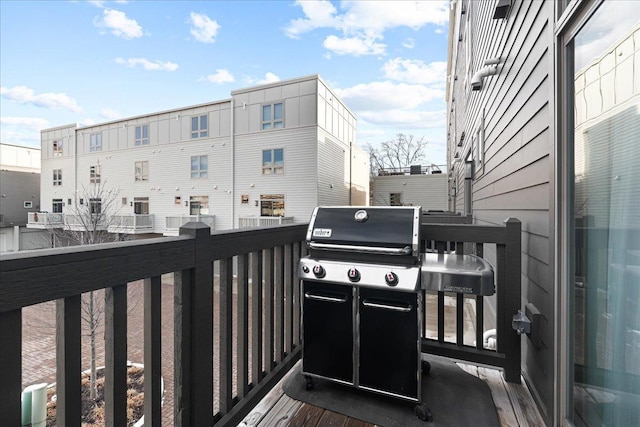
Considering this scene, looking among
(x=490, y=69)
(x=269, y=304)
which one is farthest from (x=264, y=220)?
(x=269, y=304)

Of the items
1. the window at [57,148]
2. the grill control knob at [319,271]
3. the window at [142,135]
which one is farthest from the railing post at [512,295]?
the window at [57,148]

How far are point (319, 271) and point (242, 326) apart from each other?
488mm

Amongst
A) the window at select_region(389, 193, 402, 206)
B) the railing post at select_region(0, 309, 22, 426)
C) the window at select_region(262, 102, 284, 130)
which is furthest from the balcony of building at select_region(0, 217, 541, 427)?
the window at select_region(389, 193, 402, 206)

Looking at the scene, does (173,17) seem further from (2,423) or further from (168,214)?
(2,423)

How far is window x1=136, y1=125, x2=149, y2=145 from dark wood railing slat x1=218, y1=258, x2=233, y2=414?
52.3ft

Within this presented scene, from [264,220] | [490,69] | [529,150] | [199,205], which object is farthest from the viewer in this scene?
[199,205]

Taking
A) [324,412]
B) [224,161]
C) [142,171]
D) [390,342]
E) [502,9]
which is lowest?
[324,412]

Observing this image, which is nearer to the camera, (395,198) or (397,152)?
(395,198)

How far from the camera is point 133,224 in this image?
45.5 ft

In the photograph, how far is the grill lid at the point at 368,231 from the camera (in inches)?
61.8

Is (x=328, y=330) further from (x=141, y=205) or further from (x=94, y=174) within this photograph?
(x=94, y=174)

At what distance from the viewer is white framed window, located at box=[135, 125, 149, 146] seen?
14.7 meters

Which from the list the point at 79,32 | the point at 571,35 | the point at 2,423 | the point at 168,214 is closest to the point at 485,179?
the point at 571,35

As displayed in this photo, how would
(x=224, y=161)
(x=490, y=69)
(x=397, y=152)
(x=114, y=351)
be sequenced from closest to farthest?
(x=114, y=351) < (x=490, y=69) < (x=224, y=161) < (x=397, y=152)
